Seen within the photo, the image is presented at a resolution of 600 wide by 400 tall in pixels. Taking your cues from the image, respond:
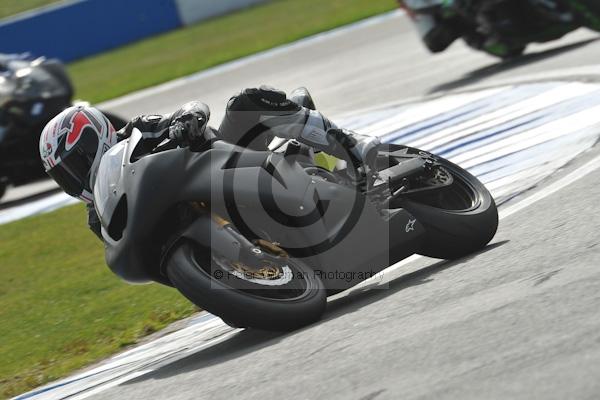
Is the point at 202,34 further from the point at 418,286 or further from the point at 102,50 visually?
the point at 418,286

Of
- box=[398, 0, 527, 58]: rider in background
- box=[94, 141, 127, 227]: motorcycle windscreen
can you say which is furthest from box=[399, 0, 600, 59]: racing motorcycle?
box=[94, 141, 127, 227]: motorcycle windscreen

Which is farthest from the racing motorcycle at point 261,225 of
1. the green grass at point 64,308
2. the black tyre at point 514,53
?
the black tyre at point 514,53

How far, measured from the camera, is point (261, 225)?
5.47 m

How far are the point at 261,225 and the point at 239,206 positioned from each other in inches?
6.5

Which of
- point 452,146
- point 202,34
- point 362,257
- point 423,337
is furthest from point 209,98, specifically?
point 423,337

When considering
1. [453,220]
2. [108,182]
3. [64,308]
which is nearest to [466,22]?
[64,308]

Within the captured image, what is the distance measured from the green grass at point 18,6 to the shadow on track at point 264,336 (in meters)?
26.8

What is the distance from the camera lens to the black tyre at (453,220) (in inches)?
227

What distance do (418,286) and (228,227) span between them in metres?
0.92

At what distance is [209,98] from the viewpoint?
17266mm

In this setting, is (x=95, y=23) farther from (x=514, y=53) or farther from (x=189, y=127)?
(x=189, y=127)

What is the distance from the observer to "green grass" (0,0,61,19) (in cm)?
3111

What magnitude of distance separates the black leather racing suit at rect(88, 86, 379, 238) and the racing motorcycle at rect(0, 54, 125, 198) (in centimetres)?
793

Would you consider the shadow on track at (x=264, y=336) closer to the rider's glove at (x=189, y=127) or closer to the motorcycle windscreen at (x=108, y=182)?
the motorcycle windscreen at (x=108, y=182)
